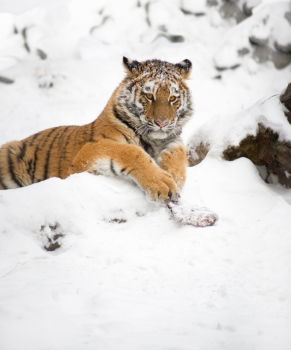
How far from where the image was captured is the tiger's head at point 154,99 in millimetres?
3688

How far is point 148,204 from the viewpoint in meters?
3.29

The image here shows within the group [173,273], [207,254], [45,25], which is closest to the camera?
[173,273]

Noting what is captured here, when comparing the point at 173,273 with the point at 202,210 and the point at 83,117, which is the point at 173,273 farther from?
the point at 83,117

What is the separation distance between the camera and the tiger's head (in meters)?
3.69

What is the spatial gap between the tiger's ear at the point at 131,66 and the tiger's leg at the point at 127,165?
0.70m

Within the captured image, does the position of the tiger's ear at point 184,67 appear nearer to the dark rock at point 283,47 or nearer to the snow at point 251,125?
the snow at point 251,125

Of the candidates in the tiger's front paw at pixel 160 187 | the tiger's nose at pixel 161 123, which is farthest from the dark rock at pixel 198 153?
the tiger's front paw at pixel 160 187

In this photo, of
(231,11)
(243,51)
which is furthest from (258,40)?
(231,11)

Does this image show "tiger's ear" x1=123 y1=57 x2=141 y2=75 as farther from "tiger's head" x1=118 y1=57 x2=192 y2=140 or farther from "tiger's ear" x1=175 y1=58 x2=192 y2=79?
"tiger's ear" x1=175 y1=58 x2=192 y2=79

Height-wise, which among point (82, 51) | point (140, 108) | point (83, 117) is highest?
point (140, 108)

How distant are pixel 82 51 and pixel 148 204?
5.91 m

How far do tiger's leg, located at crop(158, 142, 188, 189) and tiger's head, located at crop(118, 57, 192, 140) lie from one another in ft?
0.41

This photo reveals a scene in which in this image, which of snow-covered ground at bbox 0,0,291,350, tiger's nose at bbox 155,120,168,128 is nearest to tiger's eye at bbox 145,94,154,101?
tiger's nose at bbox 155,120,168,128

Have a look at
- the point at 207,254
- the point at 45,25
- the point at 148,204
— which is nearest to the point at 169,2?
the point at 45,25
